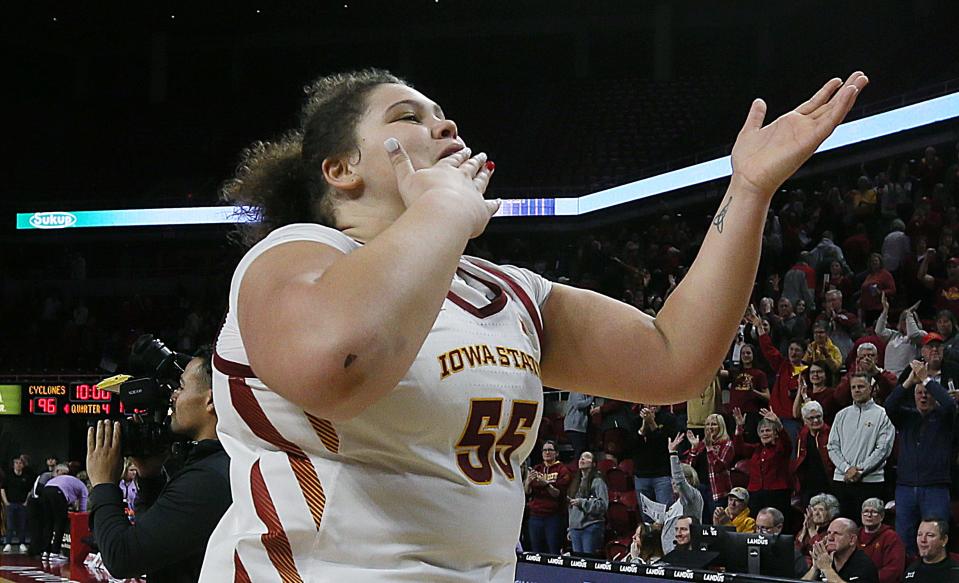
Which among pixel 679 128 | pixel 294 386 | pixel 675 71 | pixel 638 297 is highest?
pixel 675 71

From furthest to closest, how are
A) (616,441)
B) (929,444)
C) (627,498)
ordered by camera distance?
(616,441) → (627,498) → (929,444)

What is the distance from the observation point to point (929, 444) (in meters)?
7.67

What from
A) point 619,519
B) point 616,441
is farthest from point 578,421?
point 619,519

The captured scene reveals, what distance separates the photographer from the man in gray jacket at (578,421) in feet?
37.5

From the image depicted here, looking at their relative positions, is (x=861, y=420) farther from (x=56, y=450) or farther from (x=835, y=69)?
(x=56, y=450)

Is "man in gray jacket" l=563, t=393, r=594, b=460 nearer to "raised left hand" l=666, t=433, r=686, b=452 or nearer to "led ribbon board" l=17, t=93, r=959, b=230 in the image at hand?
"raised left hand" l=666, t=433, r=686, b=452

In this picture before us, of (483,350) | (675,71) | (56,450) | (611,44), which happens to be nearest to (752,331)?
(483,350)

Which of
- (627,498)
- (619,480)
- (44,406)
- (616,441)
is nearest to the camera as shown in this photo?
(627,498)

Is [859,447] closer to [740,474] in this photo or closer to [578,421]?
[740,474]

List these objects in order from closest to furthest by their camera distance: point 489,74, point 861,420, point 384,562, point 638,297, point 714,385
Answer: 1. point 384,562
2. point 861,420
3. point 714,385
4. point 638,297
5. point 489,74

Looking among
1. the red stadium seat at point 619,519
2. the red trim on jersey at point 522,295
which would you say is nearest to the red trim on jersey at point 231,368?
the red trim on jersey at point 522,295

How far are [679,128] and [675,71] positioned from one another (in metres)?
2.22

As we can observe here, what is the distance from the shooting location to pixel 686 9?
2042 cm

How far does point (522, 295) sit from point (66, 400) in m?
17.0
